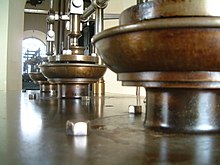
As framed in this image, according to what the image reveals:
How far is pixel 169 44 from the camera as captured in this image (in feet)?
1.34

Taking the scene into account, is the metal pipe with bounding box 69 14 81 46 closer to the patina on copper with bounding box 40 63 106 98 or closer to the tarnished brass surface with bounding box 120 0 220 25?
the patina on copper with bounding box 40 63 106 98

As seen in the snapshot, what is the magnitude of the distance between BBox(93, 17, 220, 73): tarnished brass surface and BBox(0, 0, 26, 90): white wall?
305 cm

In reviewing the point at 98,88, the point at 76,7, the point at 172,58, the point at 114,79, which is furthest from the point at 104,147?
the point at 114,79

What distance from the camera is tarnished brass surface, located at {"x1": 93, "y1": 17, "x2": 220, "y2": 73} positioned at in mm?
394

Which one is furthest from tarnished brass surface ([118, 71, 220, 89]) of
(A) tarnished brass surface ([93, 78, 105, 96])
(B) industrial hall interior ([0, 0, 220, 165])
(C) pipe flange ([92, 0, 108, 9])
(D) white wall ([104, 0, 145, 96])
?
(D) white wall ([104, 0, 145, 96])

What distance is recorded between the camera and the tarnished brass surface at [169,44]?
39 centimetres

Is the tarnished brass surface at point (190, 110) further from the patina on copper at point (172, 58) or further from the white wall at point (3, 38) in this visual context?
the white wall at point (3, 38)

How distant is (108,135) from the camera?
450 millimetres

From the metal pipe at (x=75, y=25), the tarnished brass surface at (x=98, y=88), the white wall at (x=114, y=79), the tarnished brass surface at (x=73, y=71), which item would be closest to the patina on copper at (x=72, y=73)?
the tarnished brass surface at (x=73, y=71)

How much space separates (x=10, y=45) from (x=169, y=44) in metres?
3.22

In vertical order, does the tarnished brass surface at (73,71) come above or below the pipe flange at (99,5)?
below

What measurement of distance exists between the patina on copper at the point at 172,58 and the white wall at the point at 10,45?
3014 mm

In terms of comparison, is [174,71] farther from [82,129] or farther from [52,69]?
[52,69]

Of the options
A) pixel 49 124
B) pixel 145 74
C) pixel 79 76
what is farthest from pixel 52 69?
pixel 145 74
